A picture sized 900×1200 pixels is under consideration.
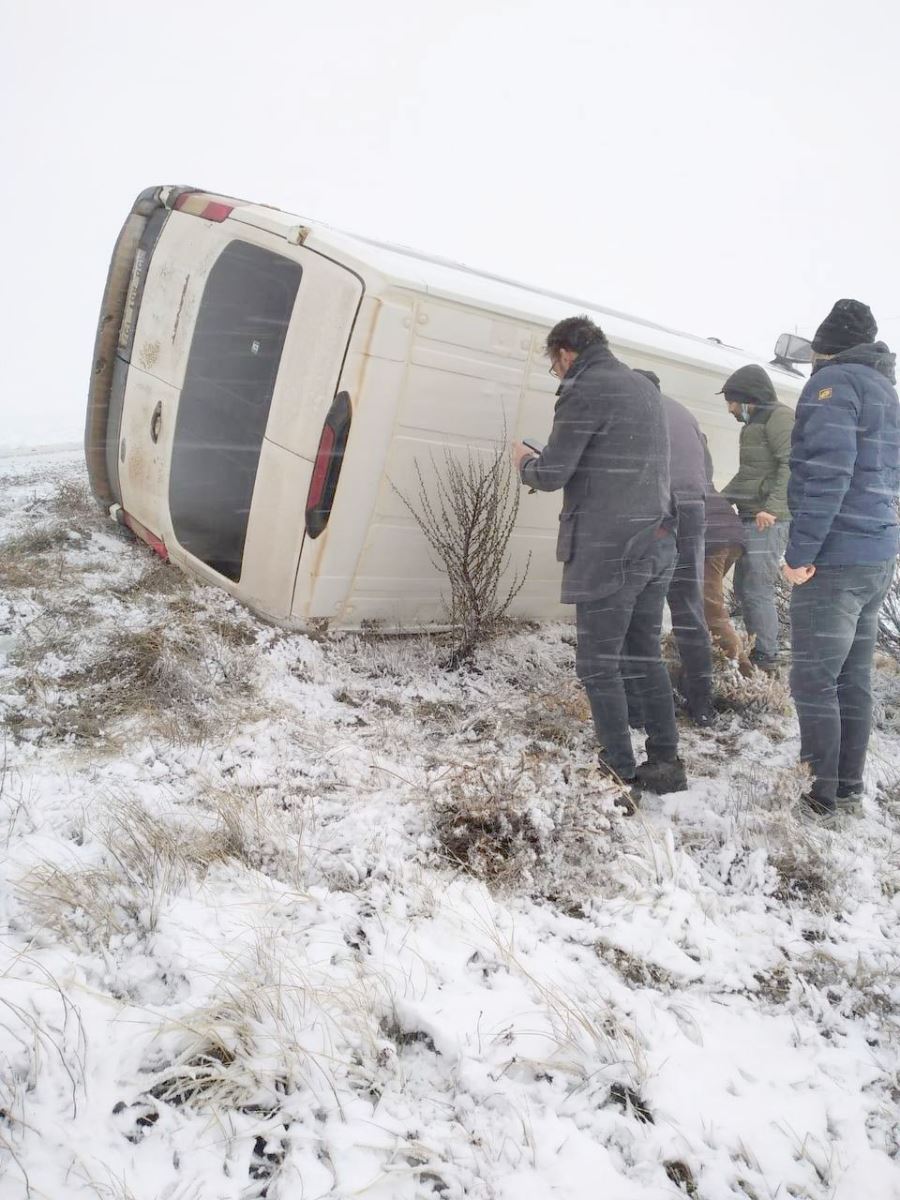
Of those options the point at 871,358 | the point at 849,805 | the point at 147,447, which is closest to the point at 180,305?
the point at 147,447

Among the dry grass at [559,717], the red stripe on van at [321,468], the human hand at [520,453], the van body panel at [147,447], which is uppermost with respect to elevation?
the human hand at [520,453]

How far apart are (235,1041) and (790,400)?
16.6 feet

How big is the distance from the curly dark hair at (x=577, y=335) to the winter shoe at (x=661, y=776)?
1.78 metres

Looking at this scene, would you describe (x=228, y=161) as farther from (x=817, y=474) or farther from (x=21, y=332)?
(x=817, y=474)

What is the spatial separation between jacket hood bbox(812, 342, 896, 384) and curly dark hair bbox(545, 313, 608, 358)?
868 millimetres

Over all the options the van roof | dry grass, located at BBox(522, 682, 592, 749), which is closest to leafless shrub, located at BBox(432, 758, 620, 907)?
dry grass, located at BBox(522, 682, 592, 749)

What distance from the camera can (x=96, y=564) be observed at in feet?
15.7

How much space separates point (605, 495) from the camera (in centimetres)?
309

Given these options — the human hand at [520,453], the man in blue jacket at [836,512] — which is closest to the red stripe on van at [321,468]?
the human hand at [520,453]

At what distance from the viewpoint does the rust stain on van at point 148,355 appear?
4.34 metres

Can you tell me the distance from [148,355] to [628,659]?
3158 millimetres

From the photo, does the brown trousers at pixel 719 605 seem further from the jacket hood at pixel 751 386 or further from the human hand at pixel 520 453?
the human hand at pixel 520 453

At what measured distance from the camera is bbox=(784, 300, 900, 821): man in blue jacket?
2.91 m

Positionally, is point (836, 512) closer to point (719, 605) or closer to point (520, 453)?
point (520, 453)
